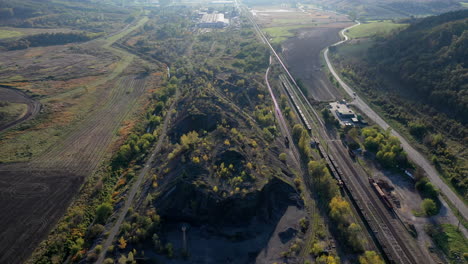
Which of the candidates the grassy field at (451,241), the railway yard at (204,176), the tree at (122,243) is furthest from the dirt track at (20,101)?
the grassy field at (451,241)

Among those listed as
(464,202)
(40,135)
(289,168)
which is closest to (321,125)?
(289,168)

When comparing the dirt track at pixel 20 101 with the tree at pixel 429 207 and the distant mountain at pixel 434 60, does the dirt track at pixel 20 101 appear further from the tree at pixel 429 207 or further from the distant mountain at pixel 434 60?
the distant mountain at pixel 434 60

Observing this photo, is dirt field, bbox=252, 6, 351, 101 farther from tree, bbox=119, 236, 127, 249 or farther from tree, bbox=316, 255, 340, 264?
tree, bbox=119, 236, 127, 249

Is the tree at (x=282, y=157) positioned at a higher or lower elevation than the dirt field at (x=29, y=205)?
higher

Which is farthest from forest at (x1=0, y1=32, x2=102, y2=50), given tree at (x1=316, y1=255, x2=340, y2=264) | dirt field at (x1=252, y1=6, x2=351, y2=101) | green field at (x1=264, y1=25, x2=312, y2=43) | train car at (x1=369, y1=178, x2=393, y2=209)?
tree at (x1=316, y1=255, x2=340, y2=264)

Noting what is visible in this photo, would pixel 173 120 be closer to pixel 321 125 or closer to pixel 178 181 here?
pixel 178 181

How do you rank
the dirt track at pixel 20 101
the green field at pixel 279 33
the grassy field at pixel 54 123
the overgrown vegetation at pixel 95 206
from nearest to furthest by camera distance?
the overgrown vegetation at pixel 95 206, the grassy field at pixel 54 123, the dirt track at pixel 20 101, the green field at pixel 279 33
